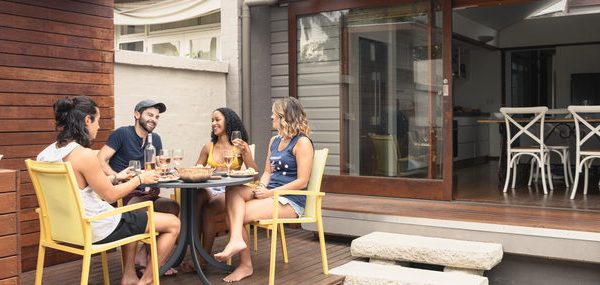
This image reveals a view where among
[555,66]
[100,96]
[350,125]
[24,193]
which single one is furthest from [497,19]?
[24,193]

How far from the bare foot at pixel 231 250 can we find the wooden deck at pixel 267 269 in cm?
26

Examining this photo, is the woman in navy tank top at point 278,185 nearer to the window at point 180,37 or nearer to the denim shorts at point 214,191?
the denim shorts at point 214,191

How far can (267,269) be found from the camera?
14.3 ft

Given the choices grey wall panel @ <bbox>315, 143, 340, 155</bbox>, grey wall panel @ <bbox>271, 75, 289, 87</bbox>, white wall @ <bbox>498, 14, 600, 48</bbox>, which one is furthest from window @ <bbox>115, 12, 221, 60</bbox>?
white wall @ <bbox>498, 14, 600, 48</bbox>

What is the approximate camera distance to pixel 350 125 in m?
6.15

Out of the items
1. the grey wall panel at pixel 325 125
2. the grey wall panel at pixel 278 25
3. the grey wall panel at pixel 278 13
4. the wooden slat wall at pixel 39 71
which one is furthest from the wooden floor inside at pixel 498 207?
the wooden slat wall at pixel 39 71

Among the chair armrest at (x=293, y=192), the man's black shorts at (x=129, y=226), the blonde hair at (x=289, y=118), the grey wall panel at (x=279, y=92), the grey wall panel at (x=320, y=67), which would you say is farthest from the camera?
the grey wall panel at (x=279, y=92)

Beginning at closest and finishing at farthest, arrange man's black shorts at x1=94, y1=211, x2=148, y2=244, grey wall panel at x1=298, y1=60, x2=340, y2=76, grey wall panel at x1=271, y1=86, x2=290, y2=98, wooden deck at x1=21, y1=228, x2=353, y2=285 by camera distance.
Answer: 1. man's black shorts at x1=94, y1=211, x2=148, y2=244
2. wooden deck at x1=21, y1=228, x2=353, y2=285
3. grey wall panel at x1=298, y1=60, x2=340, y2=76
4. grey wall panel at x1=271, y1=86, x2=290, y2=98

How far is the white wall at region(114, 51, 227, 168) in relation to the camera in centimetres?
531

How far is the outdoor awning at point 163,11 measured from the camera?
8.06 meters

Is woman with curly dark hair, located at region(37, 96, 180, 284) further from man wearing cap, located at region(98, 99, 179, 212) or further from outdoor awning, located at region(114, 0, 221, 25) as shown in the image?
outdoor awning, located at region(114, 0, 221, 25)

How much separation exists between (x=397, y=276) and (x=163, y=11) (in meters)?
5.66

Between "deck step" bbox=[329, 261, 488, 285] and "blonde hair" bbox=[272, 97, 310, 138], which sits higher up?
"blonde hair" bbox=[272, 97, 310, 138]

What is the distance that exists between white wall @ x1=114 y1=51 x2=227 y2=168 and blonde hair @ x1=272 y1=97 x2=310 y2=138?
1662 millimetres
